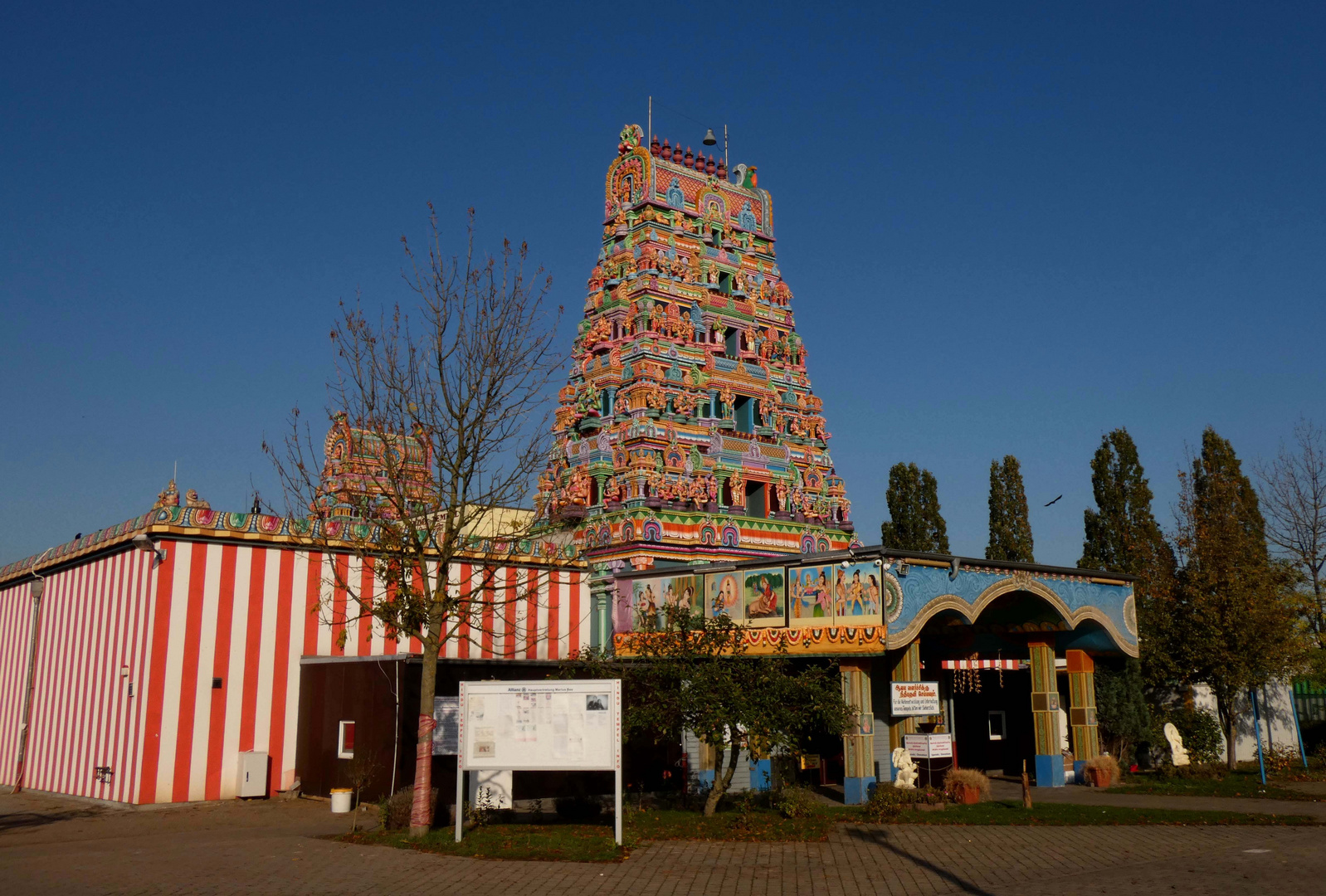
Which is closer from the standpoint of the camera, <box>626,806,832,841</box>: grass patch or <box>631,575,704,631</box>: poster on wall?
<box>626,806,832,841</box>: grass patch

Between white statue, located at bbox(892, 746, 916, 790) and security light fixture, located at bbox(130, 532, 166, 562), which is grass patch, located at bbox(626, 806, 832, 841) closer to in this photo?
white statue, located at bbox(892, 746, 916, 790)

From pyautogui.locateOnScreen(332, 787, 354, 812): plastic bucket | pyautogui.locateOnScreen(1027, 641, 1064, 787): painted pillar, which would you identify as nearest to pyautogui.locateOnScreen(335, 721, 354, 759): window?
pyautogui.locateOnScreen(332, 787, 354, 812): plastic bucket

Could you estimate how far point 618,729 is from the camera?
16.5m

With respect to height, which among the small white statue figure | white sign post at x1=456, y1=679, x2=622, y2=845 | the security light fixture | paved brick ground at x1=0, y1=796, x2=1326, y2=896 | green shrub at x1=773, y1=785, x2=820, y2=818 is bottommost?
paved brick ground at x1=0, y1=796, x2=1326, y2=896

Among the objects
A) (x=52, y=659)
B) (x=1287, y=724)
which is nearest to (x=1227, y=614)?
(x=1287, y=724)

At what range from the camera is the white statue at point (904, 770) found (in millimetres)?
23006

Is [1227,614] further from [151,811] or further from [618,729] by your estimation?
[151,811]

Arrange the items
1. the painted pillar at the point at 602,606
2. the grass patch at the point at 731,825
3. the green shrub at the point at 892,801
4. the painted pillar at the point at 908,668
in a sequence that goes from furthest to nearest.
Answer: the painted pillar at the point at 602,606 → the painted pillar at the point at 908,668 → the green shrub at the point at 892,801 → the grass patch at the point at 731,825

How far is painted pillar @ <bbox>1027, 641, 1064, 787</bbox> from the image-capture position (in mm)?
27453

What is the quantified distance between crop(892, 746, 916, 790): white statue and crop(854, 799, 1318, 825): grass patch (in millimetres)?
1033

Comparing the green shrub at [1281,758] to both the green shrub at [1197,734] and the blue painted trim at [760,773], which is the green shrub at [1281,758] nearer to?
the green shrub at [1197,734]

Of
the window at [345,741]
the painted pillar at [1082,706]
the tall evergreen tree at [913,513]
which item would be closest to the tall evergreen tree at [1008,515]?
the tall evergreen tree at [913,513]

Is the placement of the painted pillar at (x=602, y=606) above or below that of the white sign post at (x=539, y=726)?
above

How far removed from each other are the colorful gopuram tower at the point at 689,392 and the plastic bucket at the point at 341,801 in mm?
17614
